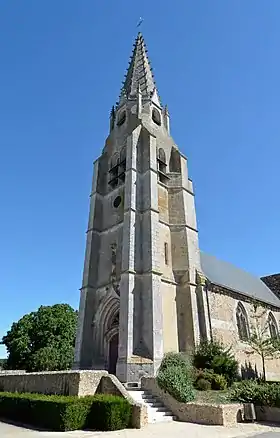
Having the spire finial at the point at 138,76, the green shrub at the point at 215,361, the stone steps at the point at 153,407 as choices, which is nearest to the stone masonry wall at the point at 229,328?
the green shrub at the point at 215,361

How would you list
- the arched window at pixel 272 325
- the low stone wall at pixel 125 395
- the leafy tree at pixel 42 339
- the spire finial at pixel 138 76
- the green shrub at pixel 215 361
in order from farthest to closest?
the leafy tree at pixel 42 339
the spire finial at pixel 138 76
the arched window at pixel 272 325
the green shrub at pixel 215 361
the low stone wall at pixel 125 395

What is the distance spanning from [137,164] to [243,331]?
14573 mm

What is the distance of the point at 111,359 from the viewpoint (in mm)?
19125

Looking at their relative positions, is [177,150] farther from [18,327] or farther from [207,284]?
[18,327]

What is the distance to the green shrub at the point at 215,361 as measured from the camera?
1552cm

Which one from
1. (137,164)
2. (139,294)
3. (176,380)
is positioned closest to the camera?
(176,380)

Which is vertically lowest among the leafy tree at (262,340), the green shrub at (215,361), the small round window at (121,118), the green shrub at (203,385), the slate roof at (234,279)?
the green shrub at (203,385)

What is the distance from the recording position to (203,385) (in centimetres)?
1357

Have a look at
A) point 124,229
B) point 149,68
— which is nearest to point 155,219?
point 124,229

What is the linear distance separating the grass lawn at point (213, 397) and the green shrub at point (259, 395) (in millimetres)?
307

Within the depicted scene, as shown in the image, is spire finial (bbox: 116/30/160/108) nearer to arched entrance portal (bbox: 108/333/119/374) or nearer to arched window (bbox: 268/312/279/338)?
arched entrance portal (bbox: 108/333/119/374)

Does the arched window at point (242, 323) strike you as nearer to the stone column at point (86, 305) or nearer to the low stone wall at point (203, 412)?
the stone column at point (86, 305)

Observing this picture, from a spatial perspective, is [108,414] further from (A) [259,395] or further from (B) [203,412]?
(A) [259,395]

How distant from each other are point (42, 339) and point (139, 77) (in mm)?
28453
